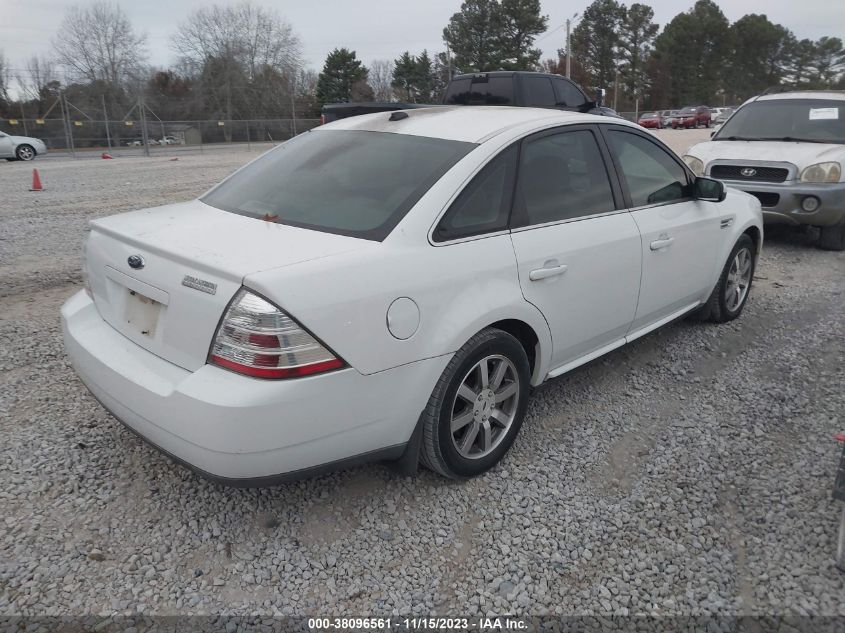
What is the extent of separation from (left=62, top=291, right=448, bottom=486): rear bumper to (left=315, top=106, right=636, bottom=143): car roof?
125 cm

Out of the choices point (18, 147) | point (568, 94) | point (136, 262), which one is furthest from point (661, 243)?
point (18, 147)

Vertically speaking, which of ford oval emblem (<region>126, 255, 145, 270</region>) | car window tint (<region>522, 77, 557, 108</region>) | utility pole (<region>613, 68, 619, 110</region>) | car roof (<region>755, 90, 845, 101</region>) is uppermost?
utility pole (<region>613, 68, 619, 110</region>)

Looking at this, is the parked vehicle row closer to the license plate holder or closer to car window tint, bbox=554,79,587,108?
Result: car window tint, bbox=554,79,587,108

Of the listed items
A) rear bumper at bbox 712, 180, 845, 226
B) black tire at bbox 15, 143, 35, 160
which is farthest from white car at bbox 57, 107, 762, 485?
black tire at bbox 15, 143, 35, 160

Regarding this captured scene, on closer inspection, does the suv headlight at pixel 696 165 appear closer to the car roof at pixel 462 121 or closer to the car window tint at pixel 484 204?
the car roof at pixel 462 121

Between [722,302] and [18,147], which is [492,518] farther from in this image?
[18,147]

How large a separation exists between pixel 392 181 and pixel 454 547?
1.61m

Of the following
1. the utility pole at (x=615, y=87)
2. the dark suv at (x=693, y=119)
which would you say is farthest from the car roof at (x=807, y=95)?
the utility pole at (x=615, y=87)

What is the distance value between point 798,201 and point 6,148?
2455 cm

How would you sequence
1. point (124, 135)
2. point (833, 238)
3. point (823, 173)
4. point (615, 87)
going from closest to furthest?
point (823, 173), point (833, 238), point (124, 135), point (615, 87)

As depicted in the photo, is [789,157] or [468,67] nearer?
[789,157]

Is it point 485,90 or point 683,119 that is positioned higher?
point 485,90

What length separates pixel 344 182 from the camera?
3.14m

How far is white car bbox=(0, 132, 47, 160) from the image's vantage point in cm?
2291
